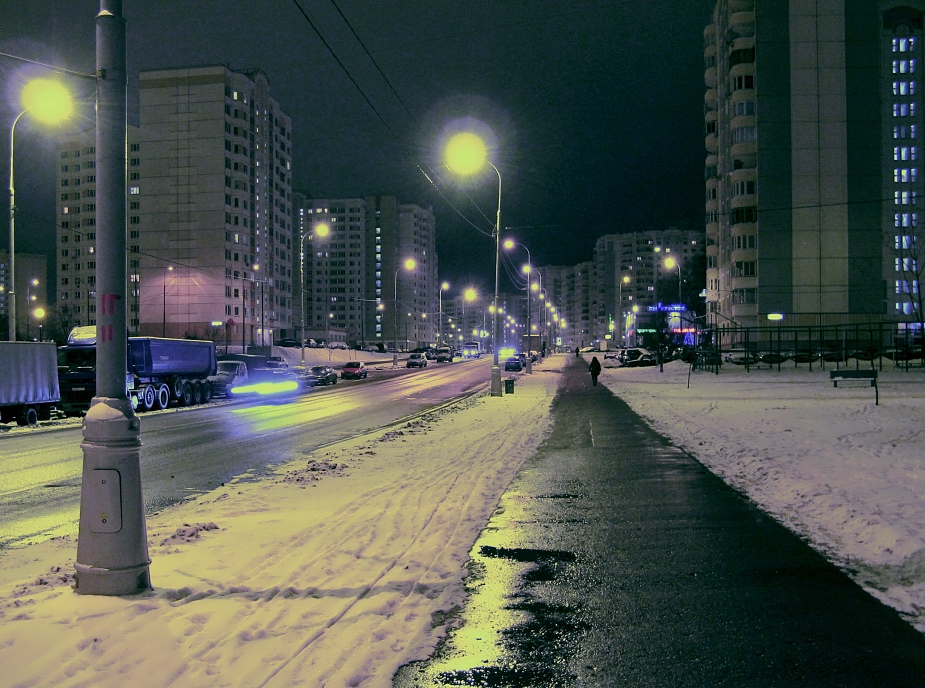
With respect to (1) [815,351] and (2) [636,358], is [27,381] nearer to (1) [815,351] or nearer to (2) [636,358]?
(2) [636,358]

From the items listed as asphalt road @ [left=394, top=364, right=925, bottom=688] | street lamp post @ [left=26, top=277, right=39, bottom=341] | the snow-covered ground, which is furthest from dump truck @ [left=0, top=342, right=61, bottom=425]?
street lamp post @ [left=26, top=277, right=39, bottom=341]

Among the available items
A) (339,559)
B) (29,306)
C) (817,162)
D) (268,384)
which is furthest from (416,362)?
(29,306)

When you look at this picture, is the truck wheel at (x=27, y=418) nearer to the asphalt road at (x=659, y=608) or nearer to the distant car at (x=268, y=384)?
the distant car at (x=268, y=384)

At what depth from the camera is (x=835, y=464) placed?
1155 centimetres

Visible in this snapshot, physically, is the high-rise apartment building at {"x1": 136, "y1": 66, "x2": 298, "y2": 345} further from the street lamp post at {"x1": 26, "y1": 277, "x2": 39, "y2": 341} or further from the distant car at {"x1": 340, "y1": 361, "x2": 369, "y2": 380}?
the distant car at {"x1": 340, "y1": 361, "x2": 369, "y2": 380}

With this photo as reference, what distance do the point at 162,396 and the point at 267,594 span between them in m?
25.5

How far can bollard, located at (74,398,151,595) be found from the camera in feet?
16.8

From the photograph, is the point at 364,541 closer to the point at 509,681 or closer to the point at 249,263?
the point at 509,681

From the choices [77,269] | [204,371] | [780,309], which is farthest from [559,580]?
[77,269]

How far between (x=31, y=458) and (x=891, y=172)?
121 m

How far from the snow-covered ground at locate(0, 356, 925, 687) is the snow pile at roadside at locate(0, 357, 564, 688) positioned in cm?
2

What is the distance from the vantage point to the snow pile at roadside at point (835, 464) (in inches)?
257

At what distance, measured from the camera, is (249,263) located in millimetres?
103938

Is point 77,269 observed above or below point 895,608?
Answer: above
